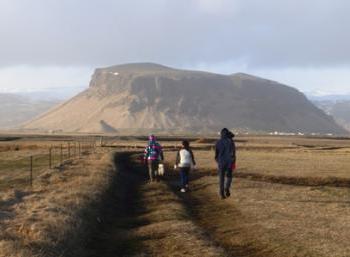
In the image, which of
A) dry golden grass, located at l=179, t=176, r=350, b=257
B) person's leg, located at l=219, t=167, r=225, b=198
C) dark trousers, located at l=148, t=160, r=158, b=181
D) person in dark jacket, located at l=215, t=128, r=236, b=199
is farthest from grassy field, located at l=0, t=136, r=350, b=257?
person in dark jacket, located at l=215, t=128, r=236, b=199

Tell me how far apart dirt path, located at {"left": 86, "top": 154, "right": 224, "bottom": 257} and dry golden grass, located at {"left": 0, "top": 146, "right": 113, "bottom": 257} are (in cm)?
54

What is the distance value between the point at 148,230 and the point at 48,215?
260cm

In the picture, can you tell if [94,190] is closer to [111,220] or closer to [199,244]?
[111,220]

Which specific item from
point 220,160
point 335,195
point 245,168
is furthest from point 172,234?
point 245,168

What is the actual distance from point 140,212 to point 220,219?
3122 millimetres

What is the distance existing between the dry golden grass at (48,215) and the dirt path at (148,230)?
543mm

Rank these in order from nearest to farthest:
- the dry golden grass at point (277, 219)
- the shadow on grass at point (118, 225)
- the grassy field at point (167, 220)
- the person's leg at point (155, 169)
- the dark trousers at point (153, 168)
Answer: the grassy field at point (167, 220), the dry golden grass at point (277, 219), the shadow on grass at point (118, 225), the dark trousers at point (153, 168), the person's leg at point (155, 169)

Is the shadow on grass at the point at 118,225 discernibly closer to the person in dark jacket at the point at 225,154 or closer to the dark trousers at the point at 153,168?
the dark trousers at the point at 153,168

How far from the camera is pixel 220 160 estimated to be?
903 inches

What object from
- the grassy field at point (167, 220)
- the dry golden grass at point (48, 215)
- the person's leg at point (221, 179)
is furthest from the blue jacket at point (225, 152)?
the dry golden grass at point (48, 215)

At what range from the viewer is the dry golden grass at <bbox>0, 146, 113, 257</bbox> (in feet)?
41.0

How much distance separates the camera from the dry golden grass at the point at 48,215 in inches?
492

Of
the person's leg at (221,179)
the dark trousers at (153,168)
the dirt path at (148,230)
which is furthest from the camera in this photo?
the dark trousers at (153,168)

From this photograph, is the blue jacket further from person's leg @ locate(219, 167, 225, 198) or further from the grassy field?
the grassy field
